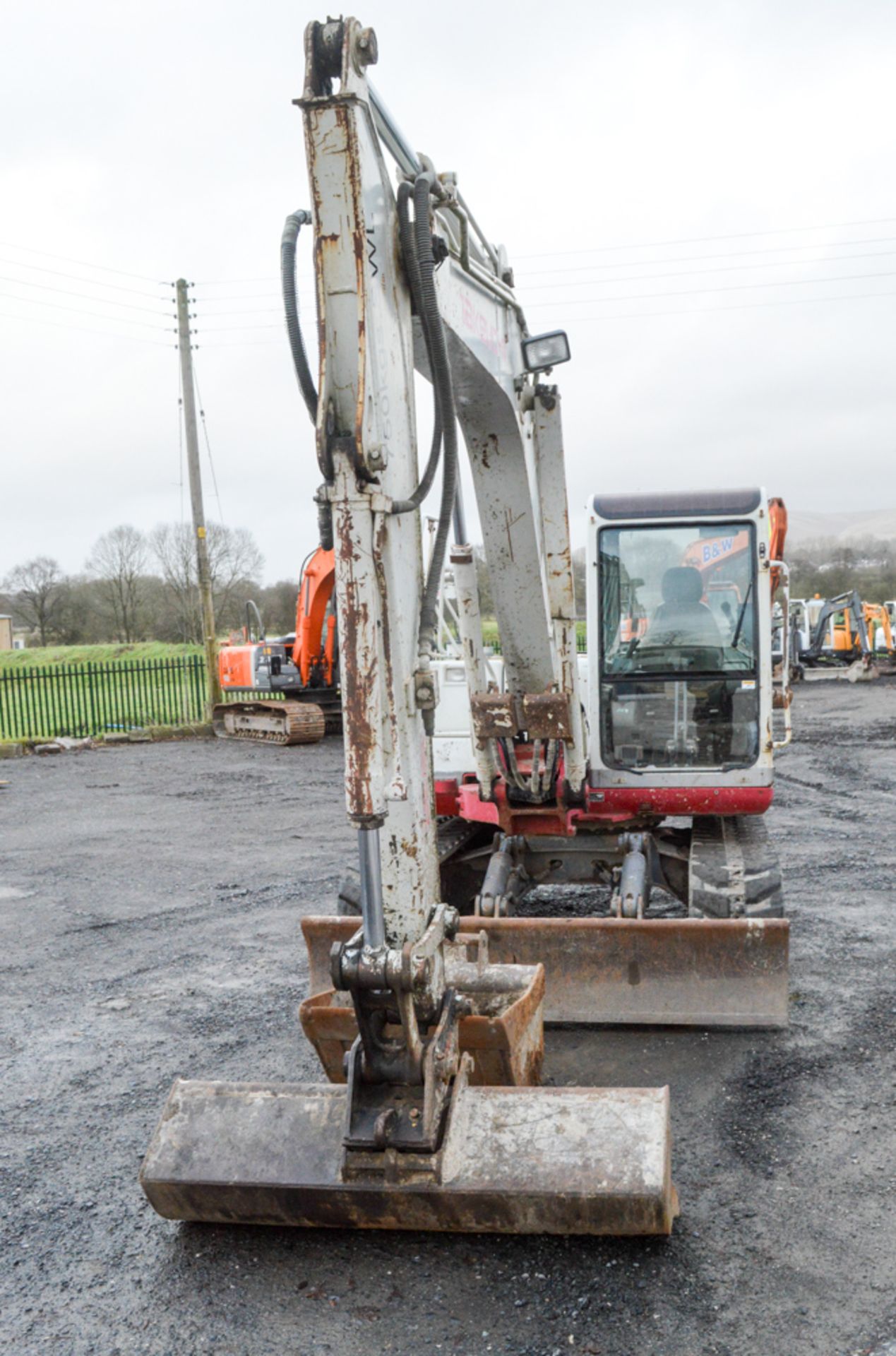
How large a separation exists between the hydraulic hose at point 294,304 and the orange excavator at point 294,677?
41.9ft

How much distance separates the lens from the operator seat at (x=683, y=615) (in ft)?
19.9

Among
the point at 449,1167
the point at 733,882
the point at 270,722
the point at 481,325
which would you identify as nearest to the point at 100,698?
the point at 270,722

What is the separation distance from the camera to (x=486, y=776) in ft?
18.9

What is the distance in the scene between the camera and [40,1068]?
16.5 ft

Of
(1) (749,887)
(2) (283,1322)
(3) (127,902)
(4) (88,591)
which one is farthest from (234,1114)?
(4) (88,591)

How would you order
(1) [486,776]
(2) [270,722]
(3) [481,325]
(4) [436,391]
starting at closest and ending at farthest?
1. (4) [436,391]
2. (3) [481,325]
3. (1) [486,776]
4. (2) [270,722]

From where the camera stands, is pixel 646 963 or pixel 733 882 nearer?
pixel 646 963

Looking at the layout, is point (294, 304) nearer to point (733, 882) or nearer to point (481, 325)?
point (481, 325)

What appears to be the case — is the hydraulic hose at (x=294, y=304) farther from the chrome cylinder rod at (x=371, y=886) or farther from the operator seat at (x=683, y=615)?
the operator seat at (x=683, y=615)

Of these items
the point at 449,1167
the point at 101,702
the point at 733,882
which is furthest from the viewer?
the point at 101,702

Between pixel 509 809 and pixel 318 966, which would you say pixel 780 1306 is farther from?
pixel 509 809

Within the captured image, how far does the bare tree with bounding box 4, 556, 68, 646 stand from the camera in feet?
126

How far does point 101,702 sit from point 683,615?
57.4 feet

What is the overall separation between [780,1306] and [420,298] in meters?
3.03
